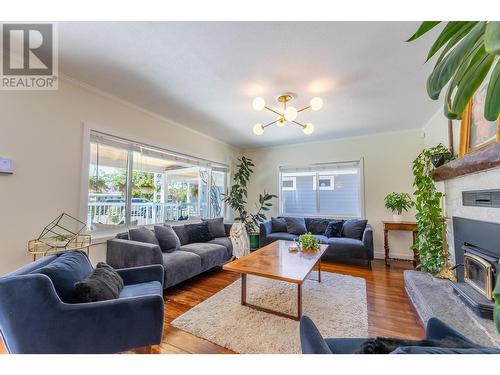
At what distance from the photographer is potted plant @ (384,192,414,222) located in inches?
151

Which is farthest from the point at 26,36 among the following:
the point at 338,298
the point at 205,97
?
the point at 338,298

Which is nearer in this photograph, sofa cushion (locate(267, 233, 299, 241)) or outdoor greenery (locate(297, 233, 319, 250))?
outdoor greenery (locate(297, 233, 319, 250))

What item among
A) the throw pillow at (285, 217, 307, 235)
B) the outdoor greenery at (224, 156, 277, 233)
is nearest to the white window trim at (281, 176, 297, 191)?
the outdoor greenery at (224, 156, 277, 233)

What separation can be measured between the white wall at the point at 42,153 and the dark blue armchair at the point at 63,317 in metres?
0.95

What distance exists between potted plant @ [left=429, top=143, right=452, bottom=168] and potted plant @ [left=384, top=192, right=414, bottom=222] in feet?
3.84

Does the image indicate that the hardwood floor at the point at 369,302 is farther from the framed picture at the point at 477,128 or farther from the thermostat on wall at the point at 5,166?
the framed picture at the point at 477,128

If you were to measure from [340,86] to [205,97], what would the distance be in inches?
66.0

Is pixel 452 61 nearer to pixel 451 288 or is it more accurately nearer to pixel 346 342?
pixel 346 342

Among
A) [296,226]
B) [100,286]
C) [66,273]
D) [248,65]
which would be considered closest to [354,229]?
[296,226]

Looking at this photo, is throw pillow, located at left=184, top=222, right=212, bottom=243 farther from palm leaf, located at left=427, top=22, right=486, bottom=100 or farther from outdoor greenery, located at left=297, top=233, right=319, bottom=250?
palm leaf, located at left=427, top=22, right=486, bottom=100

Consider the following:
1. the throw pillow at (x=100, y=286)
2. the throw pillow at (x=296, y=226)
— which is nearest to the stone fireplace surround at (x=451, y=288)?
the throw pillow at (x=296, y=226)

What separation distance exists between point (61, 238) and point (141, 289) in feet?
3.71

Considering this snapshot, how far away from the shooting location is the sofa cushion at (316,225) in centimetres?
449

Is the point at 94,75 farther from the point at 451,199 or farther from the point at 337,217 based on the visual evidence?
the point at 337,217
